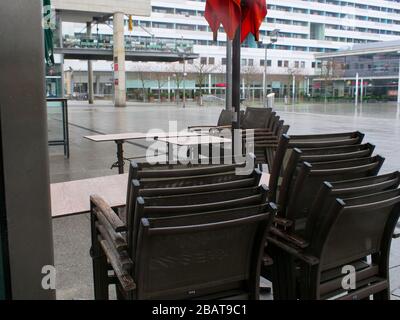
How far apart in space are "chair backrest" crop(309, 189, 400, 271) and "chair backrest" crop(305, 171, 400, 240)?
33mm

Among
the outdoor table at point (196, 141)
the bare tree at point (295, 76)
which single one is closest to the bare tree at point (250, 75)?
the bare tree at point (295, 76)

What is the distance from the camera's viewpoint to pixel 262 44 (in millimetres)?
60188

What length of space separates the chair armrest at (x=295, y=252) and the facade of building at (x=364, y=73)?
57.3 m

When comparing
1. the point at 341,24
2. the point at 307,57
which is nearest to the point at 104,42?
the point at 307,57

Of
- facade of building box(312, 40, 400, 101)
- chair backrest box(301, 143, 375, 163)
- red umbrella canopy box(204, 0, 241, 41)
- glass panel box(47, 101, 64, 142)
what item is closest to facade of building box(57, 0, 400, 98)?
facade of building box(312, 40, 400, 101)

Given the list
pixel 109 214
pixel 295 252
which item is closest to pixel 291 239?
pixel 295 252

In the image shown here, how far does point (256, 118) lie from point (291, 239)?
209 inches

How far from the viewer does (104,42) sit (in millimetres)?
41500

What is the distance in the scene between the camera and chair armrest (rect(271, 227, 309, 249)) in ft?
6.79

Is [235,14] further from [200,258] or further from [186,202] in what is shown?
[200,258]

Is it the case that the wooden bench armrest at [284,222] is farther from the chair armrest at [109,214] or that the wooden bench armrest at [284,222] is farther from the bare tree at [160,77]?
the bare tree at [160,77]

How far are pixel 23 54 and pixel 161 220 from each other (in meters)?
0.75

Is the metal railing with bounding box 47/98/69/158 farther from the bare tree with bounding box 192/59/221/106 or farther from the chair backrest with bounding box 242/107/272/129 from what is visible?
the bare tree with bounding box 192/59/221/106

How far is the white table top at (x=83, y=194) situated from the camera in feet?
8.38
